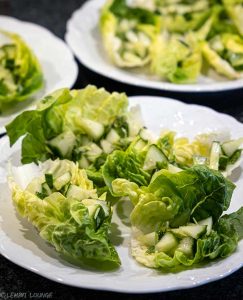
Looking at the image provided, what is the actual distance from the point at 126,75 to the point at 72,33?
31 centimetres

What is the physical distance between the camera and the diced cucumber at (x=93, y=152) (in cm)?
138

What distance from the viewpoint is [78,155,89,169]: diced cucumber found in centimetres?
137

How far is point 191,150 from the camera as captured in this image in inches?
54.8

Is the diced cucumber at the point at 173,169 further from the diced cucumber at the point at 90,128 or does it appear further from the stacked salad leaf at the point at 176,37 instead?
the stacked salad leaf at the point at 176,37

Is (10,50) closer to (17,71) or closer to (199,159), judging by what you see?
(17,71)

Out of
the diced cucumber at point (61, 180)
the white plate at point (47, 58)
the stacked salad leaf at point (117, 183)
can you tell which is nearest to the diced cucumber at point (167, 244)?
the stacked salad leaf at point (117, 183)

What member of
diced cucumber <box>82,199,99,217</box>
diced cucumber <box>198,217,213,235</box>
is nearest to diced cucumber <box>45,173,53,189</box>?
diced cucumber <box>82,199,99,217</box>

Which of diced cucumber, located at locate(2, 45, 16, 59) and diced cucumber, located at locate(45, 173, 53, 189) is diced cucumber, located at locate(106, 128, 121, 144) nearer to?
diced cucumber, located at locate(45, 173, 53, 189)

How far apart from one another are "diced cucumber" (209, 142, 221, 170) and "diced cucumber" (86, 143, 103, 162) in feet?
0.81

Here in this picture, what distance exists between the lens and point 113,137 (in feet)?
4.66

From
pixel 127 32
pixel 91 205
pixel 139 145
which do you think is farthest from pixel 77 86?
pixel 91 205

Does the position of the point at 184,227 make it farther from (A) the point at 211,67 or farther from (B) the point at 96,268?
(A) the point at 211,67

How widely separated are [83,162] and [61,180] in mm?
134

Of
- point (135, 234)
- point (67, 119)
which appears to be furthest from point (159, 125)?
point (135, 234)
